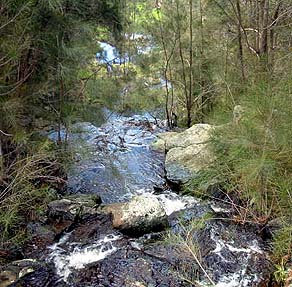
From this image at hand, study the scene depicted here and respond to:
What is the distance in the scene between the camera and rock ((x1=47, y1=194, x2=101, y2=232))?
17.2 feet

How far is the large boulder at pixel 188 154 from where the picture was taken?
6.36m

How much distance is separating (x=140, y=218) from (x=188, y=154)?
230cm

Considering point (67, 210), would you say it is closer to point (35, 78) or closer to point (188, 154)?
point (35, 78)

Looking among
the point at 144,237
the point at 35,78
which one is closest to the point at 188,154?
the point at 144,237

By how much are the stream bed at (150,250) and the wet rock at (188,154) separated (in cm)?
39

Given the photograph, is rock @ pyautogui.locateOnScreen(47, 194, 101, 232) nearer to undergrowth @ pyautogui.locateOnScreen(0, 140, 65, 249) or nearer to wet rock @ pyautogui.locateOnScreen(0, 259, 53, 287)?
undergrowth @ pyautogui.locateOnScreen(0, 140, 65, 249)

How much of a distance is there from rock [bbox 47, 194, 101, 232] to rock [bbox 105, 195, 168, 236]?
488 millimetres

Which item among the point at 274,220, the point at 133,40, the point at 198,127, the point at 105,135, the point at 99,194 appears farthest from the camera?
the point at 133,40

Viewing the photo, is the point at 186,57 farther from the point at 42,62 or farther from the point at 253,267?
the point at 253,267

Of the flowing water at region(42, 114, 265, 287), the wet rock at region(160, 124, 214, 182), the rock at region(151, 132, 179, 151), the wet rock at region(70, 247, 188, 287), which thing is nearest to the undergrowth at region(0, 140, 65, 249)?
the flowing water at region(42, 114, 265, 287)

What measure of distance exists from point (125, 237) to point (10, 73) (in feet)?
9.15

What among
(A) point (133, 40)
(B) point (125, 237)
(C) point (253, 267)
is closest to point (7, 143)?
(B) point (125, 237)

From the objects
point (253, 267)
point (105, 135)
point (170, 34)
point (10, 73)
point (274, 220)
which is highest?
point (170, 34)

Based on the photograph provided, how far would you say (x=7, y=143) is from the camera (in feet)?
17.9
